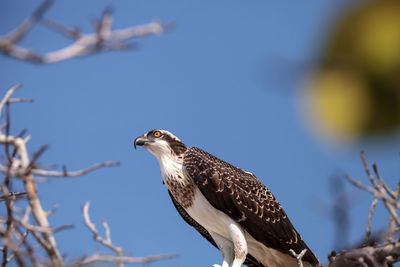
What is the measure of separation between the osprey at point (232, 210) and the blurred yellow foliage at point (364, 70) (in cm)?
588

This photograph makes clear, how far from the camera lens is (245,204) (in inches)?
264

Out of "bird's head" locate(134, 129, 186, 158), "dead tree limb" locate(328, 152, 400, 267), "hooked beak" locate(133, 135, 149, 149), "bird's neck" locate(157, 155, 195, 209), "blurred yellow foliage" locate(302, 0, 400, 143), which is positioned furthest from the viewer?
"hooked beak" locate(133, 135, 149, 149)

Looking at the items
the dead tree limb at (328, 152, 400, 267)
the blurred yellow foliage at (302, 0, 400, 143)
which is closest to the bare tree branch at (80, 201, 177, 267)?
the dead tree limb at (328, 152, 400, 267)

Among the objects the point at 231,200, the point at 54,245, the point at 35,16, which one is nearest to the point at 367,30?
the point at 35,16

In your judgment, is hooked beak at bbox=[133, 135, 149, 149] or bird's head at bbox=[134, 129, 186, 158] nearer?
bird's head at bbox=[134, 129, 186, 158]

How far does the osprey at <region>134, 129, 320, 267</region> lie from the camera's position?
659 centimetres

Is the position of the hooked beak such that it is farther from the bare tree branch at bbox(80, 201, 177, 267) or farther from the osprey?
the bare tree branch at bbox(80, 201, 177, 267)

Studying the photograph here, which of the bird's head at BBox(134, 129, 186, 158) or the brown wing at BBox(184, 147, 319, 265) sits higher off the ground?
the bird's head at BBox(134, 129, 186, 158)

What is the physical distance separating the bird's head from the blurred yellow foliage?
662 cm

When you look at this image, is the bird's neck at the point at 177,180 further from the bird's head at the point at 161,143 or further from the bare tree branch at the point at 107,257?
the bare tree branch at the point at 107,257

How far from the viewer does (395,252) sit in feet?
14.1

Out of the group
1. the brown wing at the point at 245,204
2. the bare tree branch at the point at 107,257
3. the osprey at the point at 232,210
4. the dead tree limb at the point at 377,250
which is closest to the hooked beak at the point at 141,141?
the osprey at the point at 232,210

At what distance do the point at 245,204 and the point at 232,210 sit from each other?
0.24m

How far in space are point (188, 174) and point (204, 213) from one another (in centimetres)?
63
